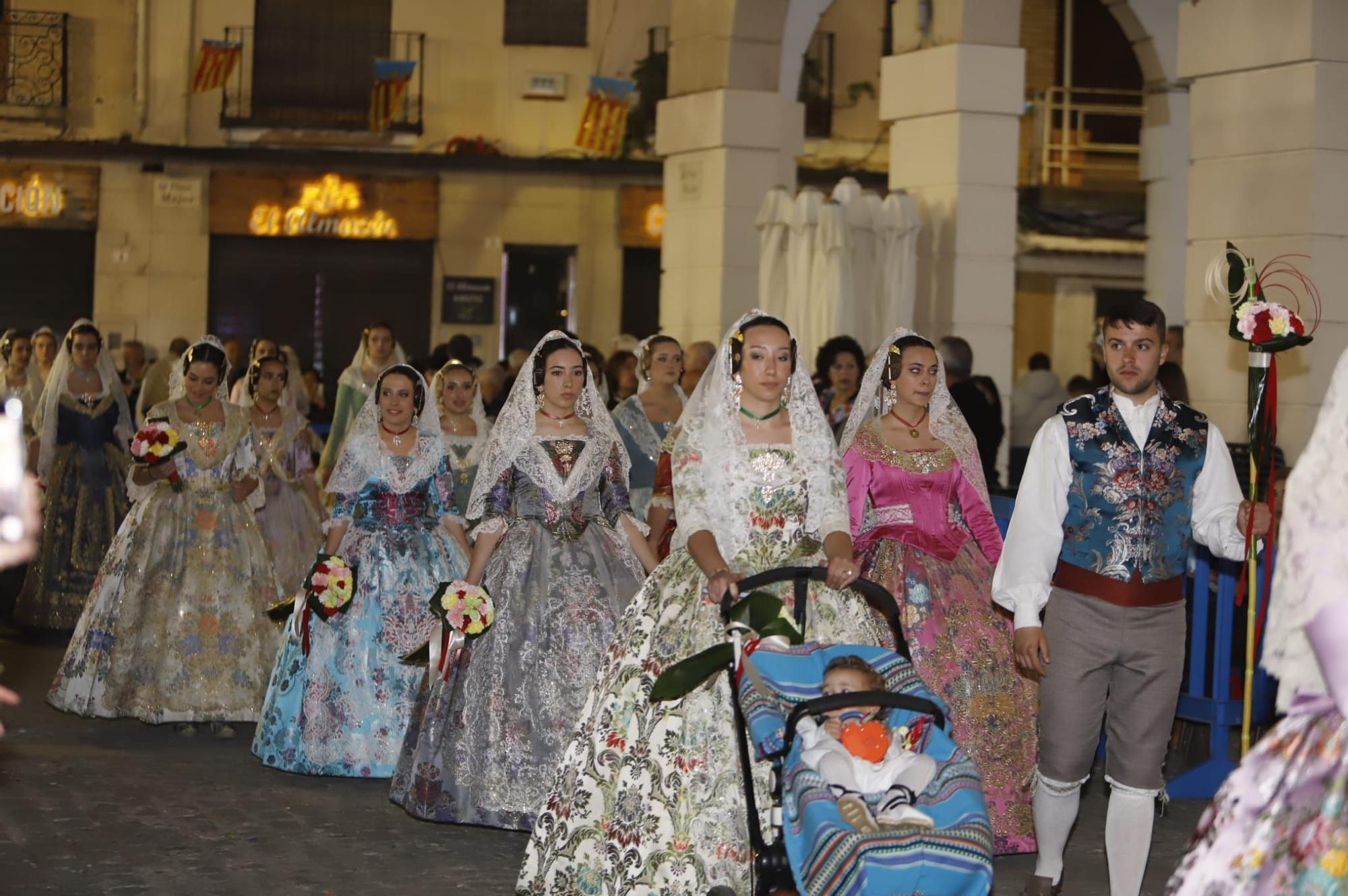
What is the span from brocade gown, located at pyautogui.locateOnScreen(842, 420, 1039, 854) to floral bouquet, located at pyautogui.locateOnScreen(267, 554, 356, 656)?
2.36 m

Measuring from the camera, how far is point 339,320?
2509 cm

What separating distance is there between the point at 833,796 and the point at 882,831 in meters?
0.19

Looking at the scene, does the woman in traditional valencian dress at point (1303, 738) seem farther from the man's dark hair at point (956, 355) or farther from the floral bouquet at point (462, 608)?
the man's dark hair at point (956, 355)

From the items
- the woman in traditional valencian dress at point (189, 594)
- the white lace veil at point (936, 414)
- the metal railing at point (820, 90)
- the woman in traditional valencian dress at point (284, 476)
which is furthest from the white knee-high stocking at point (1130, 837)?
the metal railing at point (820, 90)

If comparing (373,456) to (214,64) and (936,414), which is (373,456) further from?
(214,64)

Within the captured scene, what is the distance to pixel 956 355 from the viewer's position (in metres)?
11.8

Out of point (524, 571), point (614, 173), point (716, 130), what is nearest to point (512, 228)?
point (614, 173)

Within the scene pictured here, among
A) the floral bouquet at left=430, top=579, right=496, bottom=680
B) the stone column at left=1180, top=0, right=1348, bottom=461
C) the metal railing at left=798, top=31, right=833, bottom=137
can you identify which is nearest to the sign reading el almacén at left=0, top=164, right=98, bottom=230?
the metal railing at left=798, top=31, right=833, bottom=137

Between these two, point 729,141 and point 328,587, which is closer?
point 328,587

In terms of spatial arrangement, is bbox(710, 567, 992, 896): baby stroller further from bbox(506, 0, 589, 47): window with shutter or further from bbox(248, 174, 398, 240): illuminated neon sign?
bbox(506, 0, 589, 47): window with shutter

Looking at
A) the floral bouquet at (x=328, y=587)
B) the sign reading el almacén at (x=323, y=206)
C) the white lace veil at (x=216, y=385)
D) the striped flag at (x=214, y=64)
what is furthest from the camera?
the sign reading el almacén at (x=323, y=206)

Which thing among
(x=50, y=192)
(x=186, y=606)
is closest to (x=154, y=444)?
(x=186, y=606)

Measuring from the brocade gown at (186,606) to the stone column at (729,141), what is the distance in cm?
632

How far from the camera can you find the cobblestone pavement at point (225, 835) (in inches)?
275
